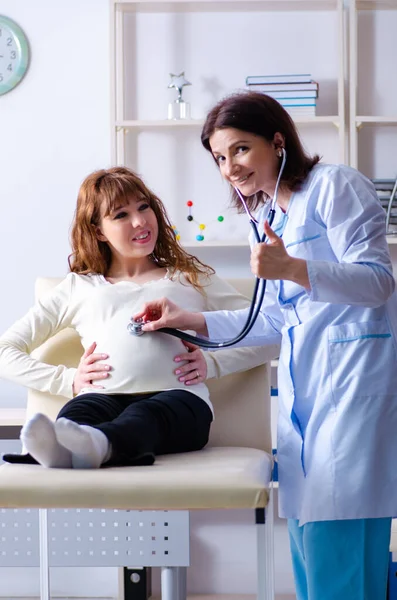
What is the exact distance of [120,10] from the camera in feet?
8.93

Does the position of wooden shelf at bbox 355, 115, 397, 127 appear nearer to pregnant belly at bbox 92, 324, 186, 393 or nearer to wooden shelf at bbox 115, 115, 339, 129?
wooden shelf at bbox 115, 115, 339, 129

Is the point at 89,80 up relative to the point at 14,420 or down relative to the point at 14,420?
up

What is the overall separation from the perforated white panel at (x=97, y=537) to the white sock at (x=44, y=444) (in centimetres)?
97

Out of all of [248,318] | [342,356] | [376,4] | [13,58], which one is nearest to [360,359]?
[342,356]

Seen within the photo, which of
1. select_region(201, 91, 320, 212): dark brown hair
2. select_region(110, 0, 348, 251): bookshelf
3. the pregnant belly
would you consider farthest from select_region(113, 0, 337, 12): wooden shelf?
the pregnant belly

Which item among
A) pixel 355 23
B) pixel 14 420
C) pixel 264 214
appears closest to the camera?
pixel 264 214

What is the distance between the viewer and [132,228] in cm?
189

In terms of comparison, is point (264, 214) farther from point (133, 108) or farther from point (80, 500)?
point (133, 108)

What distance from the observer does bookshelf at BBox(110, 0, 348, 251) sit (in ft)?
9.11

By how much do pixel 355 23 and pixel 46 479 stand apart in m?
1.88

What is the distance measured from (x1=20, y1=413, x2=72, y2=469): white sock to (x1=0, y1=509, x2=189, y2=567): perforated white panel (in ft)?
3.19

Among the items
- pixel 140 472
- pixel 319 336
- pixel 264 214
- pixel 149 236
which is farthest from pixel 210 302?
pixel 140 472

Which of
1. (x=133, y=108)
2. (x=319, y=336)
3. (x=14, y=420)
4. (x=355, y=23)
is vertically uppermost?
(x=355, y=23)

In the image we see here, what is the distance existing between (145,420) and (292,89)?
1469 millimetres
